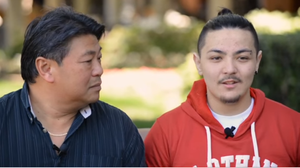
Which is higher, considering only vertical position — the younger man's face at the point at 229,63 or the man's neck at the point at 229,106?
the younger man's face at the point at 229,63

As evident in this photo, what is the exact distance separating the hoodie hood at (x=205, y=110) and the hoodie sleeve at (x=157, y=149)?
208mm

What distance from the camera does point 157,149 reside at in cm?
296

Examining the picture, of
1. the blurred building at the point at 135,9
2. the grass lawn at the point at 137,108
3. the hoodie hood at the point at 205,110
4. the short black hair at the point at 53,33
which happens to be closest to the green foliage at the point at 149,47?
the blurred building at the point at 135,9

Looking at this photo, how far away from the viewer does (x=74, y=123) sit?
2787mm

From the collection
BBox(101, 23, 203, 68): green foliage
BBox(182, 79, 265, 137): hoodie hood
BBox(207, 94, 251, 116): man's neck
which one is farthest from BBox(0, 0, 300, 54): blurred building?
BBox(207, 94, 251, 116): man's neck

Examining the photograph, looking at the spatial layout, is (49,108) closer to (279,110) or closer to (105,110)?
(105,110)

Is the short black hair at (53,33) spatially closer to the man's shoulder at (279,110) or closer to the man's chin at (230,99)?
the man's chin at (230,99)

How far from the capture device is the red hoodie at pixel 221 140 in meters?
2.88

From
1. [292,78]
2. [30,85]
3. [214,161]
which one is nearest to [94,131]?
[30,85]

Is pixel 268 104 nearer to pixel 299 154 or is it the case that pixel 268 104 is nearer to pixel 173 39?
pixel 299 154

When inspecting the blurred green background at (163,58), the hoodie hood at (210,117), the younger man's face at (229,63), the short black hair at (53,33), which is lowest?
the hoodie hood at (210,117)

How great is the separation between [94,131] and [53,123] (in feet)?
0.74

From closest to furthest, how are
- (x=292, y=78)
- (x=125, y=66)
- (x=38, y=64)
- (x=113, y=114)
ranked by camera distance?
(x=38, y=64)
(x=113, y=114)
(x=292, y=78)
(x=125, y=66)

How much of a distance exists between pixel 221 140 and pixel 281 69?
3253mm
